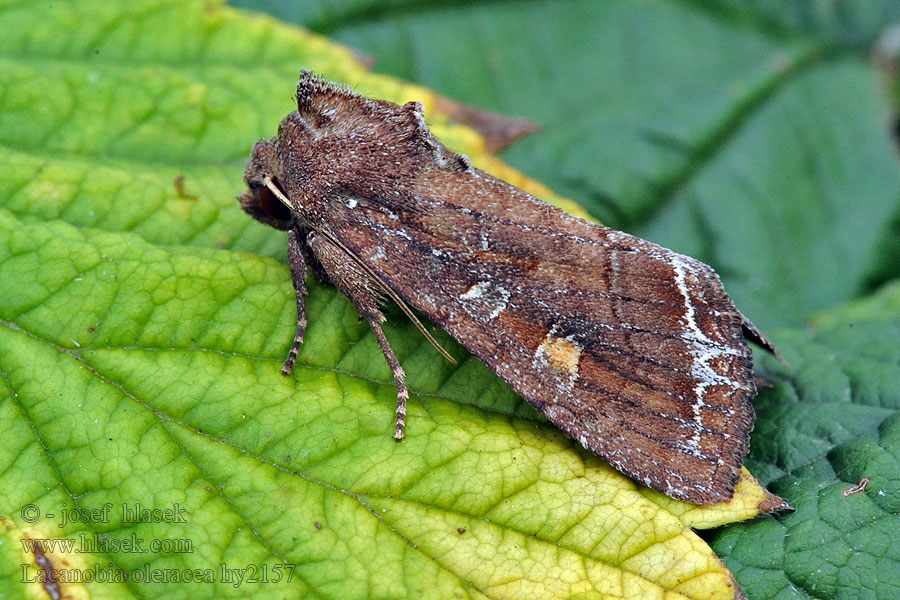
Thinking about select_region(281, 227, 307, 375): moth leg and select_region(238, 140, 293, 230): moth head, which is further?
select_region(238, 140, 293, 230): moth head

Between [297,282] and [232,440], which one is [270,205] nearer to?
[297,282]

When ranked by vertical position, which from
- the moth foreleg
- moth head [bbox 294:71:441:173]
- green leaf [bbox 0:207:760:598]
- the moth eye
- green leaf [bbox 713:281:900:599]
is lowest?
green leaf [bbox 0:207:760:598]

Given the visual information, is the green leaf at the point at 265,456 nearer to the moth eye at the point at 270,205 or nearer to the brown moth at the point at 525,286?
the brown moth at the point at 525,286

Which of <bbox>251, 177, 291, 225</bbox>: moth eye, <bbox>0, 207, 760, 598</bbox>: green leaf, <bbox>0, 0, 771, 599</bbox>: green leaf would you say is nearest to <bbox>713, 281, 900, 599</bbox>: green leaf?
<bbox>0, 0, 771, 599</bbox>: green leaf

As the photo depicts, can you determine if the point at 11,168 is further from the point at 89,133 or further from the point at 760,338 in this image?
the point at 760,338

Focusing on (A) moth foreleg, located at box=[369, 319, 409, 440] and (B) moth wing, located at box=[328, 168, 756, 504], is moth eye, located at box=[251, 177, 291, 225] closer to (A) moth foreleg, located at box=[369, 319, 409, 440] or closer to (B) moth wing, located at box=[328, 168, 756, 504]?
(B) moth wing, located at box=[328, 168, 756, 504]

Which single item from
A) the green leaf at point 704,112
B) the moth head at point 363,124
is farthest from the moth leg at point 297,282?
the green leaf at point 704,112

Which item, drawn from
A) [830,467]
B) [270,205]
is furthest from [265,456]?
[830,467]
